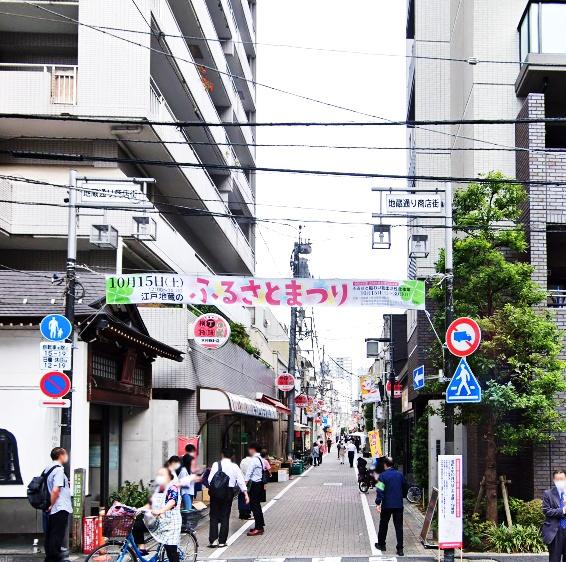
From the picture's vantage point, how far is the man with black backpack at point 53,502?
13.1 m

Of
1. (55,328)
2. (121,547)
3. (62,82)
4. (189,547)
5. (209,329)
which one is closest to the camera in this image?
(121,547)

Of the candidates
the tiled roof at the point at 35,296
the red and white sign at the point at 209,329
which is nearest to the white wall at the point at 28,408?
the tiled roof at the point at 35,296

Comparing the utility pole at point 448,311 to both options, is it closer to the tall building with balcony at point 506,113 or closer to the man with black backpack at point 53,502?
the tall building with balcony at point 506,113

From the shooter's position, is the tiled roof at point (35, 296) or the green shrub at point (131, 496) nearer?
the tiled roof at point (35, 296)

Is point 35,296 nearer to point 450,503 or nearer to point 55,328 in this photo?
point 55,328

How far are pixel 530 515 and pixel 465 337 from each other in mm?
4087

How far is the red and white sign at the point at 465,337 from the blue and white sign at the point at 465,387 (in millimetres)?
171

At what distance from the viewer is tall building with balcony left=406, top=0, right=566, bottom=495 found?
59.9ft

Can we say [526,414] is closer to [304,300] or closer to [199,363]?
[304,300]

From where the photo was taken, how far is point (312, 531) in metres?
18.8

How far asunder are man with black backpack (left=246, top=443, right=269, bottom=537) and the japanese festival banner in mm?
4348

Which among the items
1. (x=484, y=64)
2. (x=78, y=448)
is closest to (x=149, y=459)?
(x=78, y=448)

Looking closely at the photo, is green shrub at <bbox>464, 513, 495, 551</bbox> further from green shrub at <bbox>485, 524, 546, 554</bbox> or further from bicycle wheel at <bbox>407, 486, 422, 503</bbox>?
bicycle wheel at <bbox>407, 486, 422, 503</bbox>

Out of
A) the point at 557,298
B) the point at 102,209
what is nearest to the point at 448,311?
the point at 557,298
